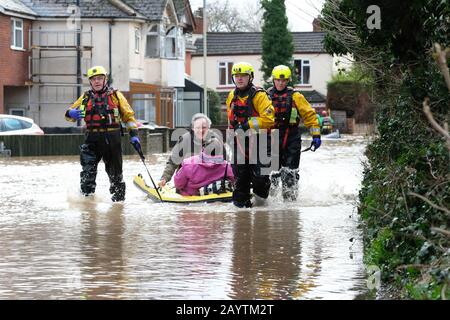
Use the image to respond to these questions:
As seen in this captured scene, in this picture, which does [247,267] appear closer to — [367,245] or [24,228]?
[367,245]

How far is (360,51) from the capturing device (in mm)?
14297

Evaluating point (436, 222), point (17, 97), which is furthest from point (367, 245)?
point (17, 97)

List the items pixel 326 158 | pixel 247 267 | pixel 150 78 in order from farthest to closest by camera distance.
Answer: pixel 150 78, pixel 326 158, pixel 247 267

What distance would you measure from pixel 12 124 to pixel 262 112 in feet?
70.5

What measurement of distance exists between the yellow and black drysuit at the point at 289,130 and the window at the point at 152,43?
37888 mm

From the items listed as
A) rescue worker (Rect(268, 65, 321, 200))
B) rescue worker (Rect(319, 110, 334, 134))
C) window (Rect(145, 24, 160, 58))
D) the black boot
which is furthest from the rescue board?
rescue worker (Rect(319, 110, 334, 134))

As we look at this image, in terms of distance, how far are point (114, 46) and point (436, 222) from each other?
42504mm

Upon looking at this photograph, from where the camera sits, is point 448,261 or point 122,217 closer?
point 448,261

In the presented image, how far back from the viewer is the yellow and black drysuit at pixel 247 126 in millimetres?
15625

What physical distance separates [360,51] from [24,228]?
463 cm

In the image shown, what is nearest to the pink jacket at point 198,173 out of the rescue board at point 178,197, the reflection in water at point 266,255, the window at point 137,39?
the rescue board at point 178,197

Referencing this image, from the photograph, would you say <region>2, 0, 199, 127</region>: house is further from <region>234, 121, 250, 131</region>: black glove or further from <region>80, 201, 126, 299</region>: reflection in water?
<region>80, 201, 126, 299</region>: reflection in water
